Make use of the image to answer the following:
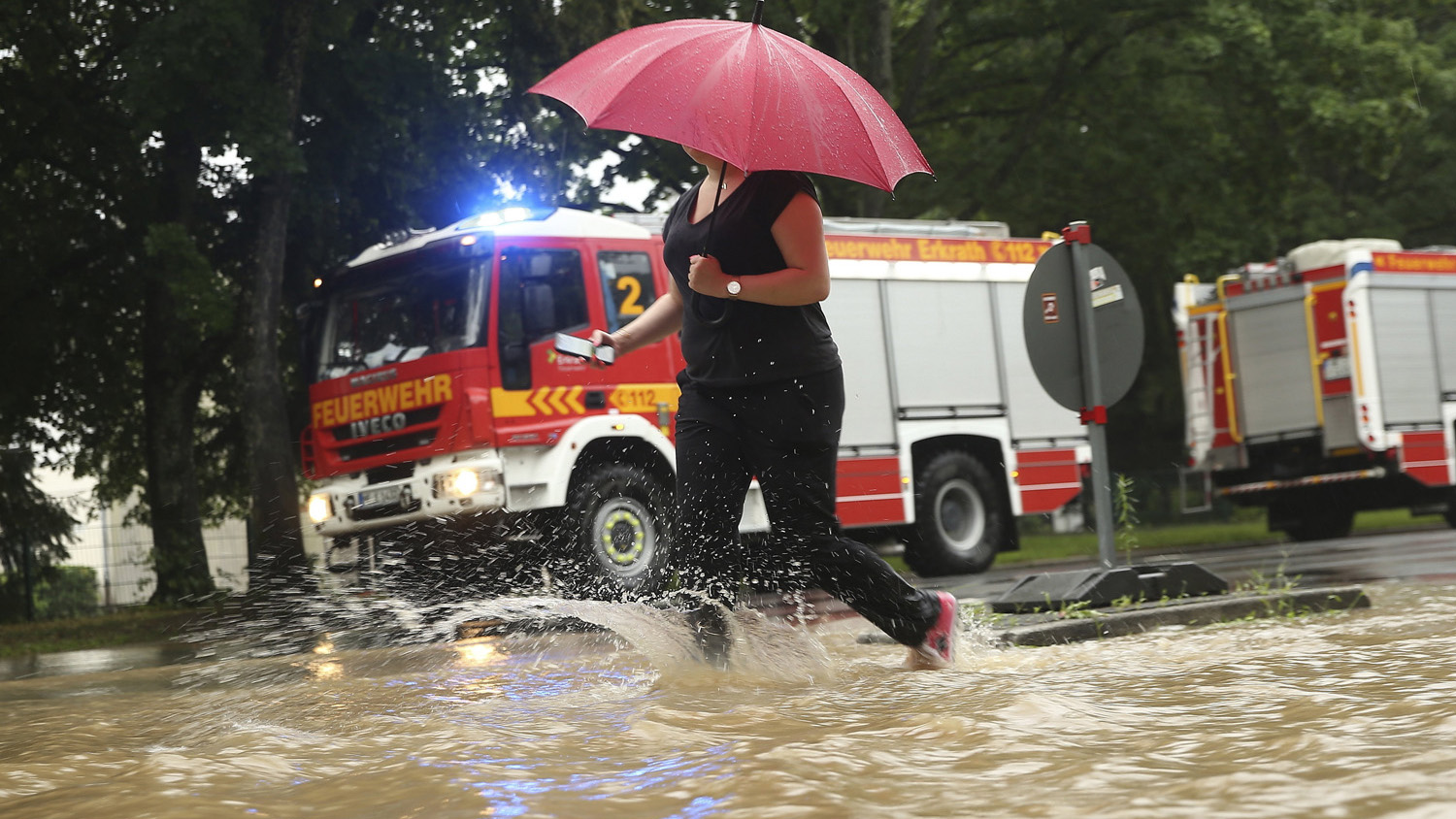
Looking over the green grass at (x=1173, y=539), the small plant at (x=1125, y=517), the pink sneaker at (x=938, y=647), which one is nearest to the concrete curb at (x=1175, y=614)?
the small plant at (x=1125, y=517)

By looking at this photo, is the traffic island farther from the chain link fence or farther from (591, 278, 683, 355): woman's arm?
the chain link fence

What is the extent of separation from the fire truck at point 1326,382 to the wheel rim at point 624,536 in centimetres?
1023

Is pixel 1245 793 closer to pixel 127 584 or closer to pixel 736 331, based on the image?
pixel 736 331

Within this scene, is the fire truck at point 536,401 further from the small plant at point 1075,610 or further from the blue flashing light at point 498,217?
the small plant at point 1075,610

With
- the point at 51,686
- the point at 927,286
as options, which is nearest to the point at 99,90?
the point at 927,286

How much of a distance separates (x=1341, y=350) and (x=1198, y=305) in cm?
198

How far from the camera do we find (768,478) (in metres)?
4.60

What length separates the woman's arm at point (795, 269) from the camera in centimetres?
440

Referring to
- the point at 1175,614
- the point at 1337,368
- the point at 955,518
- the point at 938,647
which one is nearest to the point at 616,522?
the point at 955,518

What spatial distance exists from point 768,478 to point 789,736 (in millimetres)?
1317

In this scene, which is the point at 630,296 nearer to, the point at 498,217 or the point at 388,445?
the point at 498,217

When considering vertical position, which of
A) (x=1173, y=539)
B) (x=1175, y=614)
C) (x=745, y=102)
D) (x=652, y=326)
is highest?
(x=745, y=102)

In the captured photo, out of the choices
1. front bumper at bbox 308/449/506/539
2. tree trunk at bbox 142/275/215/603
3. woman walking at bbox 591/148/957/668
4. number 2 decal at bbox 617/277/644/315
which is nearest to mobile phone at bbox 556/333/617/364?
woman walking at bbox 591/148/957/668

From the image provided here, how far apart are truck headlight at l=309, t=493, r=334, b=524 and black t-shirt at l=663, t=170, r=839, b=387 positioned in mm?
7141
